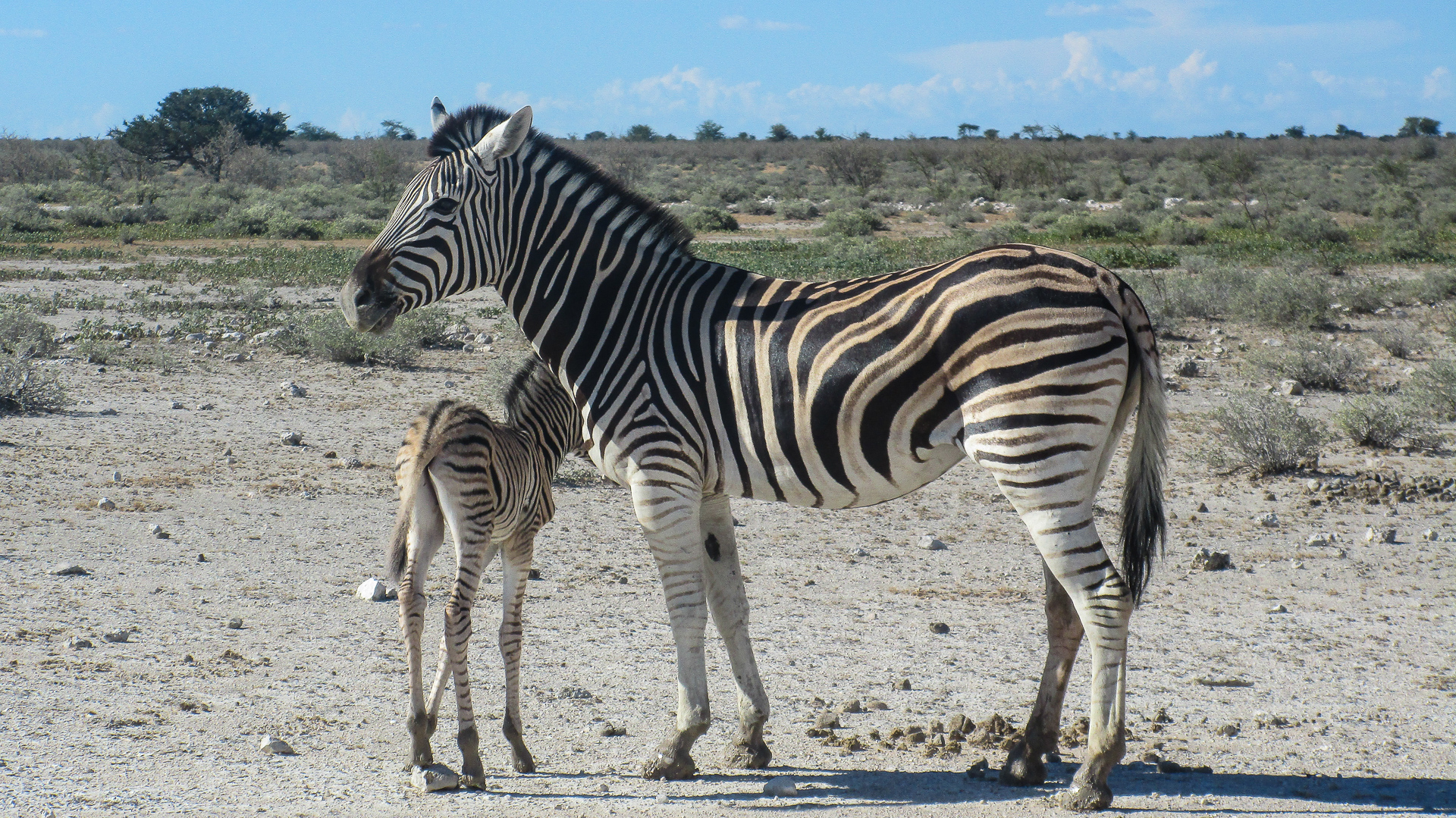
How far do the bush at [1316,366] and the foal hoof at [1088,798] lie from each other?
9697mm

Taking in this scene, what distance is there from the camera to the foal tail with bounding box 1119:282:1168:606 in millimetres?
4148

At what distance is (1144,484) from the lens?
4.33 metres

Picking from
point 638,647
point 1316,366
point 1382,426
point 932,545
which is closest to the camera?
point 638,647

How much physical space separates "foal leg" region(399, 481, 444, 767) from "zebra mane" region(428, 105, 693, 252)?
1.40m

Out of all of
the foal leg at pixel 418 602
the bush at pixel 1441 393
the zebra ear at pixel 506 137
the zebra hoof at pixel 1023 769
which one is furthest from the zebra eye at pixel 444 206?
the bush at pixel 1441 393

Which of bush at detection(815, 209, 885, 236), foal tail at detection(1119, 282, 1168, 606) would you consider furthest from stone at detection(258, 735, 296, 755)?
bush at detection(815, 209, 885, 236)

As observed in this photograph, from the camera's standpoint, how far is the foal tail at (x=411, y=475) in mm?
4551

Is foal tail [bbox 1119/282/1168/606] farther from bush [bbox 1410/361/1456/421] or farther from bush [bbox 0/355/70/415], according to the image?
bush [bbox 0/355/70/415]

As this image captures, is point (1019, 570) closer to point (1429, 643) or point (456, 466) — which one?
point (1429, 643)

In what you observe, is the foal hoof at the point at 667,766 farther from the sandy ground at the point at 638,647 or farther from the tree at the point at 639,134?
the tree at the point at 639,134

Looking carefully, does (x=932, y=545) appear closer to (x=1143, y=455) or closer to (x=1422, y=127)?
(x=1143, y=455)

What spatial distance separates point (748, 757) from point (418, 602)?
57.7 inches

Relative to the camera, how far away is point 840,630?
6.37 metres

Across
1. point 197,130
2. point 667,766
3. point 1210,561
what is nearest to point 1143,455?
point 667,766
